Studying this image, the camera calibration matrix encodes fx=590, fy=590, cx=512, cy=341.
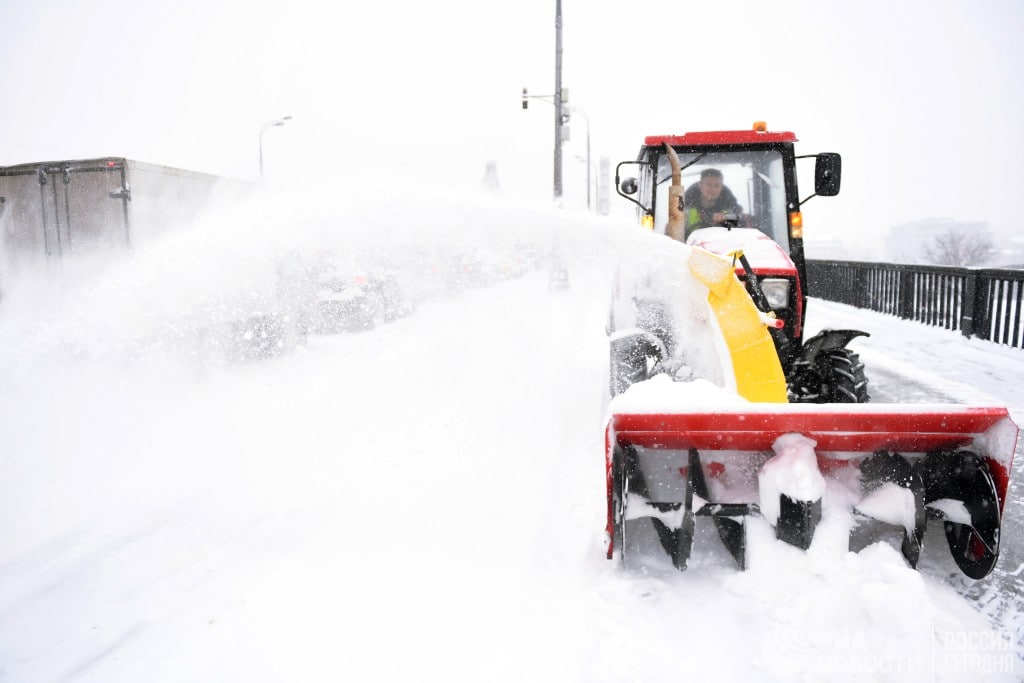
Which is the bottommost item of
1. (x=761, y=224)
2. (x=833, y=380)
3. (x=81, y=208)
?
(x=833, y=380)

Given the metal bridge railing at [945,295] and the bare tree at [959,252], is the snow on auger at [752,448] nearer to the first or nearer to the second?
the metal bridge railing at [945,295]

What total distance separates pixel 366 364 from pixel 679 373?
5703mm

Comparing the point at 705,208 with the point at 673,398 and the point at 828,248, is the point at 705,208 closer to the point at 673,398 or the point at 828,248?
the point at 673,398

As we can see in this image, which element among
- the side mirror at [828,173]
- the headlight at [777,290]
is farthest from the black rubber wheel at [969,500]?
the side mirror at [828,173]

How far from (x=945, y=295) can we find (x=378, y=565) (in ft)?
34.2

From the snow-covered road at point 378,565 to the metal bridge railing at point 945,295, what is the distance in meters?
2.89

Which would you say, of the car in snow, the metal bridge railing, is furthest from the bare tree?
the car in snow

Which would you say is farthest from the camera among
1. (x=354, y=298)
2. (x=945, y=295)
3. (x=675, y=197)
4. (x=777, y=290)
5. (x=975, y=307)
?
(x=354, y=298)

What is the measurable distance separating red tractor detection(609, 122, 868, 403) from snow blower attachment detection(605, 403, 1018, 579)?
1.08 m

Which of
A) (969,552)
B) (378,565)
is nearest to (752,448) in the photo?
(969,552)

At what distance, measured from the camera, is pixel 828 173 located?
173 inches

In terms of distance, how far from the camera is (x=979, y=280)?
849 centimetres

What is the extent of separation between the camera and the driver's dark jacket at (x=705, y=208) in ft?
15.9

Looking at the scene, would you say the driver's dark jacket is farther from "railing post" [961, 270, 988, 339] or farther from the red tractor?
"railing post" [961, 270, 988, 339]
